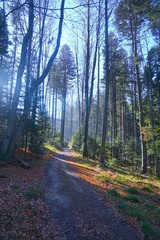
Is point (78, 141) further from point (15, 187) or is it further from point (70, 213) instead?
point (70, 213)

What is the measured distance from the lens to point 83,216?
539 cm

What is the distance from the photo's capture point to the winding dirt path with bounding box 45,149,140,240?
4516mm

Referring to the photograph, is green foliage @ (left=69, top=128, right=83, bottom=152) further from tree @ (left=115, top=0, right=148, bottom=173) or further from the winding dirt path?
the winding dirt path

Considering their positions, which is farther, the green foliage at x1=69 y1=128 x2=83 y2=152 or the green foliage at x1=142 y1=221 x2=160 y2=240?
the green foliage at x1=69 y1=128 x2=83 y2=152

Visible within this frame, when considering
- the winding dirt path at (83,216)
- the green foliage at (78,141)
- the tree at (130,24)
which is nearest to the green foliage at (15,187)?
the winding dirt path at (83,216)

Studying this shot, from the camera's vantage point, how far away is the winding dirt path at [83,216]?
4.52 meters

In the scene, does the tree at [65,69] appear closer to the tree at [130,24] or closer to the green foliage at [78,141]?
the green foliage at [78,141]

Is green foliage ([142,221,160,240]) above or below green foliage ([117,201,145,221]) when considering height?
below

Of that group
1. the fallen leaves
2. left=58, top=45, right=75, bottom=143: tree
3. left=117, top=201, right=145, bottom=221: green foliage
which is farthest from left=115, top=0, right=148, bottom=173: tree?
left=58, top=45, right=75, bottom=143: tree

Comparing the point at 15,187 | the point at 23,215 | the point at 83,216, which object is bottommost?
the point at 83,216

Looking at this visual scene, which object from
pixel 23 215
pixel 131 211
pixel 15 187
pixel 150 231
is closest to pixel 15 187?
pixel 15 187

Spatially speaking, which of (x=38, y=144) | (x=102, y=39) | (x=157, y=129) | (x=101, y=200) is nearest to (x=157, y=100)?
(x=157, y=129)

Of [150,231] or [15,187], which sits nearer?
[150,231]

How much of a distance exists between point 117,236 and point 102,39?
55.1 ft
